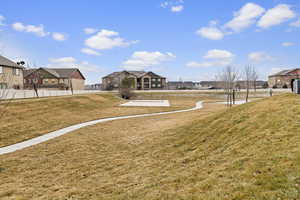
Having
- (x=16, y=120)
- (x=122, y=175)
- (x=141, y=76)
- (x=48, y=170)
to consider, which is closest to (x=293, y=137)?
(x=122, y=175)

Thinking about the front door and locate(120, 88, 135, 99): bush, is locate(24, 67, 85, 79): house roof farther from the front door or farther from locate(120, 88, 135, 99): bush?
the front door

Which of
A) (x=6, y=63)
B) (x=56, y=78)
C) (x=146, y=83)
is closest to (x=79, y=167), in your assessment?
(x=6, y=63)

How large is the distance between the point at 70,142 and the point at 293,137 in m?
10.1

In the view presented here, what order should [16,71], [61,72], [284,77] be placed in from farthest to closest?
1. [284,77]
2. [61,72]
3. [16,71]

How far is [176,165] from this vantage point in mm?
6711

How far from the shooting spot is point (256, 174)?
14.3 feet

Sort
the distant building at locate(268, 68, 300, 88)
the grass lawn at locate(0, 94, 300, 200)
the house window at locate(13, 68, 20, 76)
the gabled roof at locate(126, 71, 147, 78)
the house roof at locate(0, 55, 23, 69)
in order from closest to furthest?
the grass lawn at locate(0, 94, 300, 200) → the house roof at locate(0, 55, 23, 69) → the house window at locate(13, 68, 20, 76) → the distant building at locate(268, 68, 300, 88) → the gabled roof at locate(126, 71, 147, 78)

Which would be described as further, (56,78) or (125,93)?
(56,78)

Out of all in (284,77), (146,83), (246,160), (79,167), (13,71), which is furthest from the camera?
(146,83)

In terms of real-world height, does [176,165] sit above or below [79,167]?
above

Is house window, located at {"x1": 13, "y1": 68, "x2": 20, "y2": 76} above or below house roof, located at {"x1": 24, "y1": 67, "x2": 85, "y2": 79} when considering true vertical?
below

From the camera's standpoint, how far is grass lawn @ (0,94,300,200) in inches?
166

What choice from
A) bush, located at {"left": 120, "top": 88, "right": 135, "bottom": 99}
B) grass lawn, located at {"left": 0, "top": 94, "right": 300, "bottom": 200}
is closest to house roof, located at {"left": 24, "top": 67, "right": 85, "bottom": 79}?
bush, located at {"left": 120, "top": 88, "right": 135, "bottom": 99}

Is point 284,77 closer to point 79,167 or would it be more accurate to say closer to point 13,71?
point 13,71
